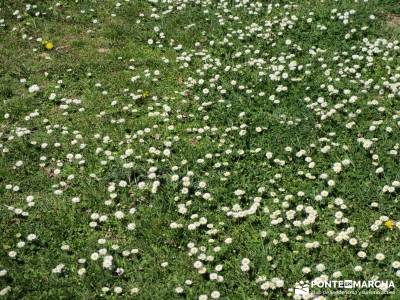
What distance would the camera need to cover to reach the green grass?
20.2 feet

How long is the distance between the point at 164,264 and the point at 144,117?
3.07 meters

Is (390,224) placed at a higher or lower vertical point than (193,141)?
higher

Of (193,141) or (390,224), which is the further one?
(193,141)

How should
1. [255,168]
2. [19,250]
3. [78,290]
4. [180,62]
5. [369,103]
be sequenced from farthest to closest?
[180,62] < [369,103] < [255,168] < [19,250] < [78,290]

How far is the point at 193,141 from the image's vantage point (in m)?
8.09

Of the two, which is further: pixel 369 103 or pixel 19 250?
pixel 369 103

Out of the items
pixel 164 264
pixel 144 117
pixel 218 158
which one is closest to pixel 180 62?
pixel 144 117

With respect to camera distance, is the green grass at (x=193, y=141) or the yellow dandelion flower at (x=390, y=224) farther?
the yellow dandelion flower at (x=390, y=224)

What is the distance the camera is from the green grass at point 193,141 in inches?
243

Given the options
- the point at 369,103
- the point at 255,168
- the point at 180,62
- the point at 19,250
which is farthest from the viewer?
the point at 180,62

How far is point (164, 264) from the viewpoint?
6133 mm

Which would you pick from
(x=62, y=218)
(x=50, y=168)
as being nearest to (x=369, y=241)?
(x=62, y=218)

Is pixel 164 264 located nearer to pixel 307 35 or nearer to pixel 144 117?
pixel 144 117

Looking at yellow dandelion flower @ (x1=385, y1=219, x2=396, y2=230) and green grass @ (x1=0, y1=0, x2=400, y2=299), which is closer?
green grass @ (x1=0, y1=0, x2=400, y2=299)
